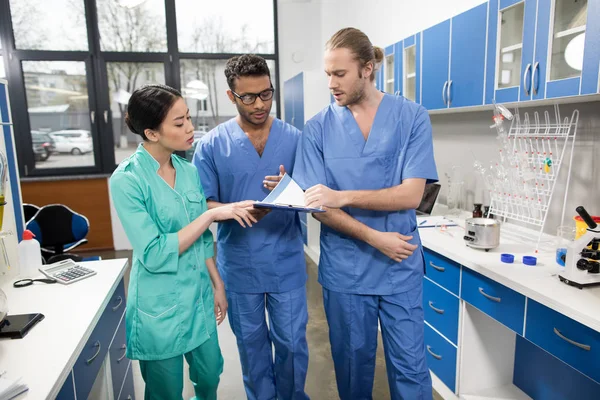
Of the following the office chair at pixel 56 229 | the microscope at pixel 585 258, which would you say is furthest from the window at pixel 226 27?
the microscope at pixel 585 258

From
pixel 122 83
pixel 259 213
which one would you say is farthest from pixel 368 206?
pixel 122 83

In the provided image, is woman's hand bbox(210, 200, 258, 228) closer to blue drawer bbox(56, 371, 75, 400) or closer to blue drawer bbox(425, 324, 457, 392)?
blue drawer bbox(56, 371, 75, 400)

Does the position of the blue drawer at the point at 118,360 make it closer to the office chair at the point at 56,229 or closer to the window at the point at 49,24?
the office chair at the point at 56,229

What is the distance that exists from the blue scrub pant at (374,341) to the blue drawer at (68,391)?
896mm

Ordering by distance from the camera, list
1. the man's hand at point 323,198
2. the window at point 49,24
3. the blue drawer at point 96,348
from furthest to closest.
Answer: the window at point 49,24
the man's hand at point 323,198
the blue drawer at point 96,348

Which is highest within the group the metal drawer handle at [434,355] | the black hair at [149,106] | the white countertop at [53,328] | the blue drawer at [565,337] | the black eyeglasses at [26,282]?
the black hair at [149,106]

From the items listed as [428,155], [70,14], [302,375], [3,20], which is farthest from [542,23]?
[3,20]

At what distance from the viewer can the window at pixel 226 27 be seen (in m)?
5.20

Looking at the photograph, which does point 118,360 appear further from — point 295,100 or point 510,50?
point 295,100

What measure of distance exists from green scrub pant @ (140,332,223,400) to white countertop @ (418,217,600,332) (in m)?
1.12

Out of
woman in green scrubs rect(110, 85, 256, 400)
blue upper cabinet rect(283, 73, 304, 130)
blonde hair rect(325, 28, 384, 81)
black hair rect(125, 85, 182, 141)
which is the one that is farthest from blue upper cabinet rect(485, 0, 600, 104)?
blue upper cabinet rect(283, 73, 304, 130)

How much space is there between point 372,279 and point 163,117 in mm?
921

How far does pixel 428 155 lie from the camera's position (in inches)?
60.9

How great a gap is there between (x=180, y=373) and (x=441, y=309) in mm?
1304
